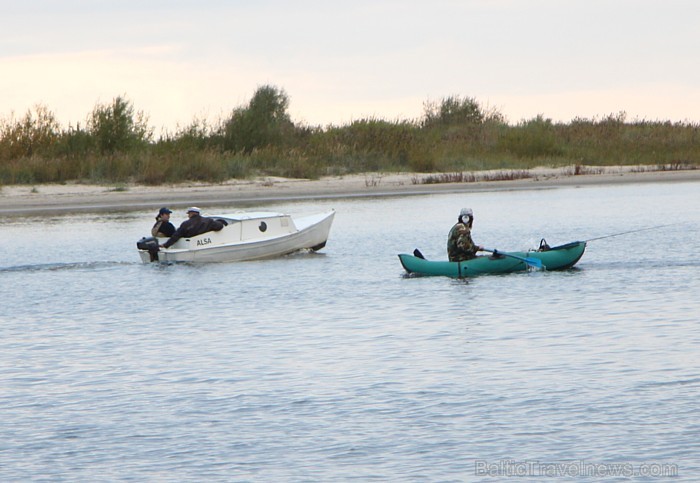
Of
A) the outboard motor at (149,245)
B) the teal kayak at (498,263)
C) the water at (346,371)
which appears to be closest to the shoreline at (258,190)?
the outboard motor at (149,245)

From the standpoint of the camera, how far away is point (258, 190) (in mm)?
49750

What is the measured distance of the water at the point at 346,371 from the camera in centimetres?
1091

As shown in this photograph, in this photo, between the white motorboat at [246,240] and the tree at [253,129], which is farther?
the tree at [253,129]

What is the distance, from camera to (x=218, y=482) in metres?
10.3

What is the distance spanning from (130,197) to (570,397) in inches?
1468

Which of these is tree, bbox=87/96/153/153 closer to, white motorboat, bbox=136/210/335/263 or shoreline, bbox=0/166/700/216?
shoreline, bbox=0/166/700/216

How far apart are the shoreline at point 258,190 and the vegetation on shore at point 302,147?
950 mm

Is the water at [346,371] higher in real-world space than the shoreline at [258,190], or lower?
lower

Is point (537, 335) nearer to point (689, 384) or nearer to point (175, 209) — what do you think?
point (689, 384)

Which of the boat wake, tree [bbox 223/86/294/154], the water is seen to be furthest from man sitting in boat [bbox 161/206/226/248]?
tree [bbox 223/86/294/154]

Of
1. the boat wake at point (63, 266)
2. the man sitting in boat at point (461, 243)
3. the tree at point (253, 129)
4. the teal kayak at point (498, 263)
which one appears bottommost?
the boat wake at point (63, 266)

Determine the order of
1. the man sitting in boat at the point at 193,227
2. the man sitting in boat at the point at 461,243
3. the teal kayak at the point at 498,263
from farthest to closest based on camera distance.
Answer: the man sitting in boat at the point at 193,227 → the teal kayak at the point at 498,263 → the man sitting in boat at the point at 461,243

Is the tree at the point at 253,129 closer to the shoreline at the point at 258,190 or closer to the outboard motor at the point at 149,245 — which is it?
the shoreline at the point at 258,190

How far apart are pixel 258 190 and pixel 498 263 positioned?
27.2 m
